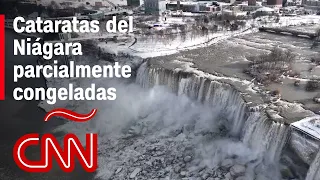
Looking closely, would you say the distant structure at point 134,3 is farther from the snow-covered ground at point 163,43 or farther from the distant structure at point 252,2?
the snow-covered ground at point 163,43

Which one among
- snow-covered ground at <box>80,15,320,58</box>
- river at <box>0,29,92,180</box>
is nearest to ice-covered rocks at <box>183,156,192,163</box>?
river at <box>0,29,92,180</box>

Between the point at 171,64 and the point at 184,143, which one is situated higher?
the point at 171,64

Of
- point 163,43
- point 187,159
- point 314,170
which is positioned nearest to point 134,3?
point 163,43

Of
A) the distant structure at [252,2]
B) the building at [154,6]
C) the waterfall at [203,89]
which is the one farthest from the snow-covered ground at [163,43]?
the distant structure at [252,2]

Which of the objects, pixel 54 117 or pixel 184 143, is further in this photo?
pixel 54 117

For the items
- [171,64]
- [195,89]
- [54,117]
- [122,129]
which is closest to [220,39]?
[171,64]

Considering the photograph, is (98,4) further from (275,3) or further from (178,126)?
(178,126)

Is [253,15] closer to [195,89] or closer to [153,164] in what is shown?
[195,89]

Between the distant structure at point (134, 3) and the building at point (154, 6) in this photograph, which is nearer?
the building at point (154, 6)
